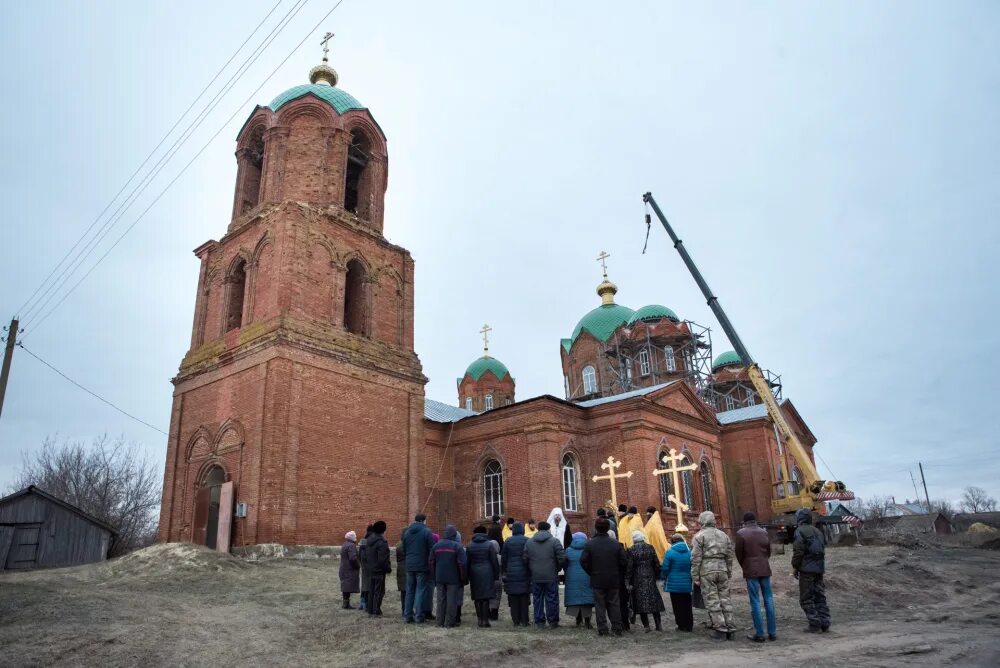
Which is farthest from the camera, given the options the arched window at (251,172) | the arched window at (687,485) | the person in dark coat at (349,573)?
the arched window at (687,485)

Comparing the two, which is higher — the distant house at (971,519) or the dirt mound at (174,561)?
the distant house at (971,519)

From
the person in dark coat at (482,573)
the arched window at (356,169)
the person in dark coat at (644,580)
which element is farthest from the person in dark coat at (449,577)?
the arched window at (356,169)

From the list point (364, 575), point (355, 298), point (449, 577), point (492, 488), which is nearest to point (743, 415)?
point (492, 488)

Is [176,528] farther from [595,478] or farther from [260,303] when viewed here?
[595,478]

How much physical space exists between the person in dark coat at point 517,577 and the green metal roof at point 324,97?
16.9 metres

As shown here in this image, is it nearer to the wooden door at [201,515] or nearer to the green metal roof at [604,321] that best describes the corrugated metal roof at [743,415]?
the green metal roof at [604,321]

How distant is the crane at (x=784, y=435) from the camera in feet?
72.8

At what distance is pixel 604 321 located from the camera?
35.7 m

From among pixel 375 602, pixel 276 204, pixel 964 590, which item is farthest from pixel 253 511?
pixel 964 590

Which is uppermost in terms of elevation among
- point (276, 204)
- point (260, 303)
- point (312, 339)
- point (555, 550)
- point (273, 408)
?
point (276, 204)

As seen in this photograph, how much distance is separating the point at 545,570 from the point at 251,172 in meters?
18.4

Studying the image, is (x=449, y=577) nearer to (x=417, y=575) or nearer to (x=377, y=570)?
(x=417, y=575)

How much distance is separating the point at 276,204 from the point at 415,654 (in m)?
15.5

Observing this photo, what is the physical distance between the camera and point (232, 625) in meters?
8.66
